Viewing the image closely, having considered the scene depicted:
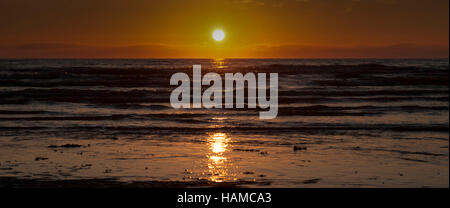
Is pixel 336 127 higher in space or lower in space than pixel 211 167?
higher

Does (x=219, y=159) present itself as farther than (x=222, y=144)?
No

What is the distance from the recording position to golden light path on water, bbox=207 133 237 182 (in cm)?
1037

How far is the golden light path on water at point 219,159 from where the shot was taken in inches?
408

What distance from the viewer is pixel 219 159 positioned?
39.7 feet

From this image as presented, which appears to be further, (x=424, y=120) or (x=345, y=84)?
(x=345, y=84)

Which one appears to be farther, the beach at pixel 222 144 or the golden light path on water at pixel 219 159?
the golden light path on water at pixel 219 159

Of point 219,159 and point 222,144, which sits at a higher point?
point 222,144

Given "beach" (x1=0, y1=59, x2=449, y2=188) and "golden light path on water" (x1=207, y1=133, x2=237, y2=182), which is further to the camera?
"golden light path on water" (x1=207, y1=133, x2=237, y2=182)

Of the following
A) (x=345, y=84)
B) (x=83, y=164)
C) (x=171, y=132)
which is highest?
(x=345, y=84)

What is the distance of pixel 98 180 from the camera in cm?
998
